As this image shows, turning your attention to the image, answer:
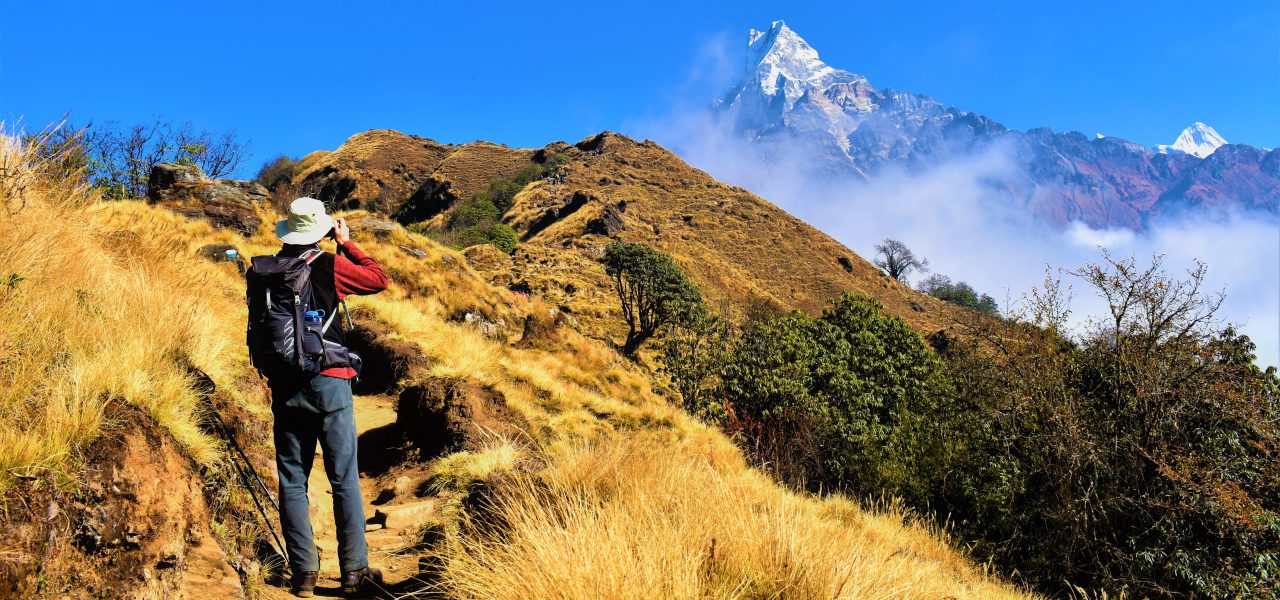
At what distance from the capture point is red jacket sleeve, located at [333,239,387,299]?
316 centimetres

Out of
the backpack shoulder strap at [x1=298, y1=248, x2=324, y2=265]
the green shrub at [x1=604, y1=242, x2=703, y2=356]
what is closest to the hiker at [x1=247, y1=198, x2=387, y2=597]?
the backpack shoulder strap at [x1=298, y1=248, x2=324, y2=265]

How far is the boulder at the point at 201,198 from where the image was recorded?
52.5 ft

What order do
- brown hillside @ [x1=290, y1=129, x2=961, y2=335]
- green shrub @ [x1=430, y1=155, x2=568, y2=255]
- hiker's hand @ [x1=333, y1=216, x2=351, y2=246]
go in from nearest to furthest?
hiker's hand @ [x1=333, y1=216, x2=351, y2=246]
brown hillside @ [x1=290, y1=129, x2=961, y2=335]
green shrub @ [x1=430, y1=155, x2=568, y2=255]

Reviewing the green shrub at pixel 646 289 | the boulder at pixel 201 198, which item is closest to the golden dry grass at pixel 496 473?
the boulder at pixel 201 198

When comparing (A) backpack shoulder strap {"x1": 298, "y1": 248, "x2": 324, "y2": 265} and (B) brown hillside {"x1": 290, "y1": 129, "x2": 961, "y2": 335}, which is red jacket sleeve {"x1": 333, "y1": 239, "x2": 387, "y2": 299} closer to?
(A) backpack shoulder strap {"x1": 298, "y1": 248, "x2": 324, "y2": 265}

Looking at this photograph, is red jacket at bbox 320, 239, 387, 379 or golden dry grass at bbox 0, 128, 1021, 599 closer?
golden dry grass at bbox 0, 128, 1021, 599

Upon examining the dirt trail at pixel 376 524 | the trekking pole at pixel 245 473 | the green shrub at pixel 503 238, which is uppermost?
the green shrub at pixel 503 238

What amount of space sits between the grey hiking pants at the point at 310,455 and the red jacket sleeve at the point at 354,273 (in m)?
0.51

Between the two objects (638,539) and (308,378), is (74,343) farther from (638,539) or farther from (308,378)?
(638,539)

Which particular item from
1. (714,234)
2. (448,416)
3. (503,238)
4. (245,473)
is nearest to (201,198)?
(448,416)

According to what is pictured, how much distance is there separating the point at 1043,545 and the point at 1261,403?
410 cm

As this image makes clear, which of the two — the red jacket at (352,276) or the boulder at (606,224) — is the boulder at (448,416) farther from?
the boulder at (606,224)

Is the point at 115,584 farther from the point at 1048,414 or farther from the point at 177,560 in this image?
the point at 1048,414

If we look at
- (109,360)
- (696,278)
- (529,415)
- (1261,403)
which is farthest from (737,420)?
(696,278)
